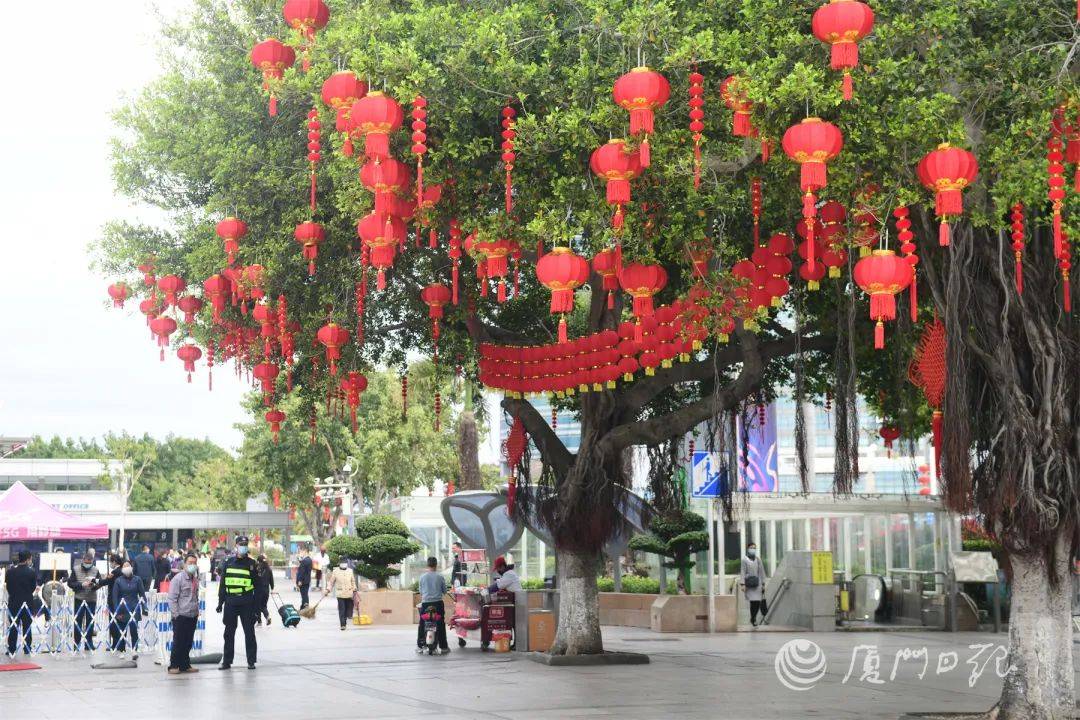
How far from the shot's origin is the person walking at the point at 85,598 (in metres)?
19.1

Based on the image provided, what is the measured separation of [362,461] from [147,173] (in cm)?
2544

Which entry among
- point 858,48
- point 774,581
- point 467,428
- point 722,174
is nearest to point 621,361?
point 722,174

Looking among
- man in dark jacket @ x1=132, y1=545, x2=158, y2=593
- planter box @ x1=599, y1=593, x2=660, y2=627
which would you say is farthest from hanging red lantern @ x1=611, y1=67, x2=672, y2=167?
planter box @ x1=599, y1=593, x2=660, y2=627

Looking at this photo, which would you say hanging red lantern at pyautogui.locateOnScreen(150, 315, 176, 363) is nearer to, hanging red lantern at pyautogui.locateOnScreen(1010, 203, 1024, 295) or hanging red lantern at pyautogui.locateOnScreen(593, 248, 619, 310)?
hanging red lantern at pyautogui.locateOnScreen(593, 248, 619, 310)

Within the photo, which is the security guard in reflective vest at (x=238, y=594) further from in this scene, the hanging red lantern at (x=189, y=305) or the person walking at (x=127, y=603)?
the hanging red lantern at (x=189, y=305)

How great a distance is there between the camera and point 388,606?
26953mm

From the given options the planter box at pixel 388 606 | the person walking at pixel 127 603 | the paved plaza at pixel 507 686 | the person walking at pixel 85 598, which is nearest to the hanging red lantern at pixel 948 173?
the paved plaza at pixel 507 686

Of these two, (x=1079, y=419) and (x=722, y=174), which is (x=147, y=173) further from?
(x=1079, y=419)

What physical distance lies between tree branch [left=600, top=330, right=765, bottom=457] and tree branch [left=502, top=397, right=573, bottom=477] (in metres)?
1.16

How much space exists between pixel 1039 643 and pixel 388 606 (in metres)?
18.0

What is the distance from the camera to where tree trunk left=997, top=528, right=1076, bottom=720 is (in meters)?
10.8

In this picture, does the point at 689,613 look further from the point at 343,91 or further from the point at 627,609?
the point at 343,91

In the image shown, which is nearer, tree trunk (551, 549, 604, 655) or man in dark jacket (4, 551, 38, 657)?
tree trunk (551, 549, 604, 655)

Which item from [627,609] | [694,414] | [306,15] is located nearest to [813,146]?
[306,15]
